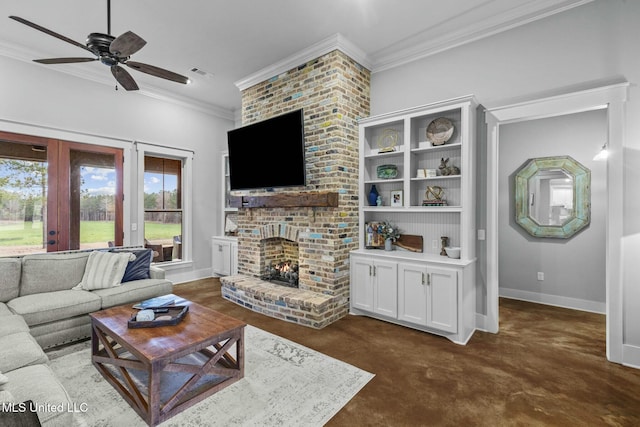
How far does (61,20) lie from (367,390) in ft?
15.5

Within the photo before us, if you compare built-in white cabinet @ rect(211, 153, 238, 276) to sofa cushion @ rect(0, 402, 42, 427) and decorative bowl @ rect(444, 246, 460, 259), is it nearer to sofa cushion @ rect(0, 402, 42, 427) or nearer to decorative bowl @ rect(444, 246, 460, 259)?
decorative bowl @ rect(444, 246, 460, 259)

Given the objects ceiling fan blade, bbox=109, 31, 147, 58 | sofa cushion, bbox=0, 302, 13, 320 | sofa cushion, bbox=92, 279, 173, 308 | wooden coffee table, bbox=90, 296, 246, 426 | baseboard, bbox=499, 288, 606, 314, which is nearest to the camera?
wooden coffee table, bbox=90, 296, 246, 426

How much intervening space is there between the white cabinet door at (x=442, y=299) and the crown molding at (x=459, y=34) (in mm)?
2591

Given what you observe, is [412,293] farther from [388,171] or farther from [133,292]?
[133,292]

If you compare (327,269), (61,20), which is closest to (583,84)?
(327,269)

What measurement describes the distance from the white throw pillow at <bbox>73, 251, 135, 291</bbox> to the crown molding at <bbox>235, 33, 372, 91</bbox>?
3.05 meters

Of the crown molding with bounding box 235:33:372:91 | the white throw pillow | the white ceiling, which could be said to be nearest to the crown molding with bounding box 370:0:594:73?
the white ceiling

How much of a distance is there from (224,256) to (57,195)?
2.58 meters

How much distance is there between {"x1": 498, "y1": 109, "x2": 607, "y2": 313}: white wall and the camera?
4.01 meters

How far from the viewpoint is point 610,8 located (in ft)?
8.87

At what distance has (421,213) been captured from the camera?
12.3 feet

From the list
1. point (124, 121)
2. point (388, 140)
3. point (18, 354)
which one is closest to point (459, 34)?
point (388, 140)

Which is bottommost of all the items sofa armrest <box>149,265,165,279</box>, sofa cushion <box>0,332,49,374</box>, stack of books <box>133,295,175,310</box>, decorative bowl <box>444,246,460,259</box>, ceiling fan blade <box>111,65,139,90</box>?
sofa cushion <box>0,332,49,374</box>

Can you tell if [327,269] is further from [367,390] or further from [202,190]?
[202,190]
